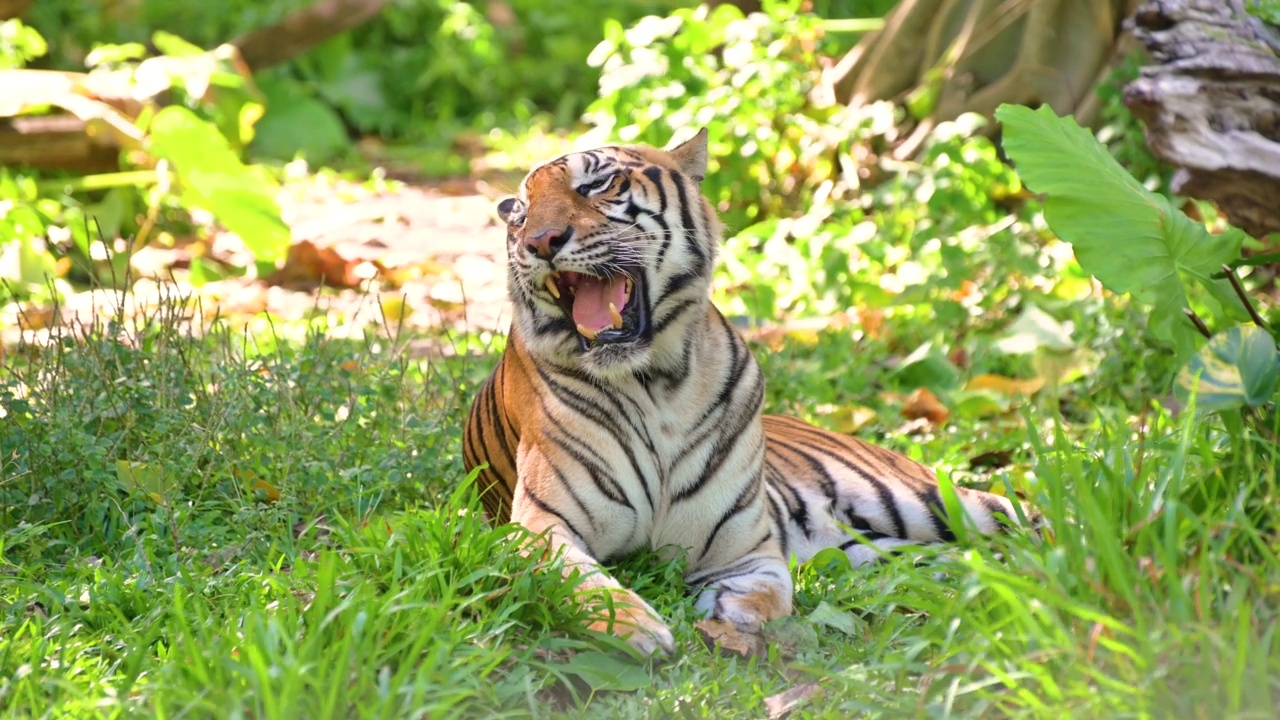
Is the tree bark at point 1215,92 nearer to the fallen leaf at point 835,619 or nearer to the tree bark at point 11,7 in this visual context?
the fallen leaf at point 835,619

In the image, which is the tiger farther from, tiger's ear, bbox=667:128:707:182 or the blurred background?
the blurred background

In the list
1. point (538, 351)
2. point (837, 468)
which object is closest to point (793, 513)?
point (837, 468)

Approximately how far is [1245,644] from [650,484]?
1.70m

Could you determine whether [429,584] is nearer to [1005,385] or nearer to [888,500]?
[888,500]

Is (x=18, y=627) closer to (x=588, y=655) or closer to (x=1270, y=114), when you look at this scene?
(x=588, y=655)

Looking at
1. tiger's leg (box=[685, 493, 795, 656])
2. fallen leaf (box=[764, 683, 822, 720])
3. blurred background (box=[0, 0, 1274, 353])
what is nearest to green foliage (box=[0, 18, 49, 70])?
blurred background (box=[0, 0, 1274, 353])

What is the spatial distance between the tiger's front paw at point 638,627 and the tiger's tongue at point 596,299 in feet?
2.38

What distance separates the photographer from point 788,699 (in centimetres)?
297

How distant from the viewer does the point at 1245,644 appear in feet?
7.64

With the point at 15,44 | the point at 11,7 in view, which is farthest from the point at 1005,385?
the point at 15,44

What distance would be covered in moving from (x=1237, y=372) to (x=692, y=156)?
1590mm

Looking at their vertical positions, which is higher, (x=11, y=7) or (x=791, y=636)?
(x=11, y=7)

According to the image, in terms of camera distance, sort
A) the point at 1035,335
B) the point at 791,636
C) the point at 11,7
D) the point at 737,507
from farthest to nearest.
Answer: the point at 11,7, the point at 1035,335, the point at 737,507, the point at 791,636

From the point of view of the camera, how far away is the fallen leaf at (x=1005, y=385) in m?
5.54
